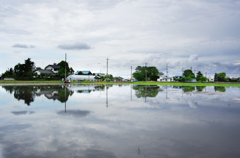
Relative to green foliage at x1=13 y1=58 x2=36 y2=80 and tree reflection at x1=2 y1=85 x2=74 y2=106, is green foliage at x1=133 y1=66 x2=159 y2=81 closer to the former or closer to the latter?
green foliage at x1=13 y1=58 x2=36 y2=80

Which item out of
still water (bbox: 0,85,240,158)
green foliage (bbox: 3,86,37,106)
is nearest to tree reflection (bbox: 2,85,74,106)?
green foliage (bbox: 3,86,37,106)

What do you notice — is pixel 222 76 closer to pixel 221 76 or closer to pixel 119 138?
pixel 221 76

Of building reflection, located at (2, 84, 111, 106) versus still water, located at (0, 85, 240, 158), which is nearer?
still water, located at (0, 85, 240, 158)

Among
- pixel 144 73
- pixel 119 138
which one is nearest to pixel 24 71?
pixel 144 73

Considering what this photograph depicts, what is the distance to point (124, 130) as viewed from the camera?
270 inches

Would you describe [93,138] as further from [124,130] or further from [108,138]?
[124,130]

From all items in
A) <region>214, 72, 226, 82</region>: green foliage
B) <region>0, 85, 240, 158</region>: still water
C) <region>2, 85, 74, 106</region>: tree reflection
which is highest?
<region>214, 72, 226, 82</region>: green foliage

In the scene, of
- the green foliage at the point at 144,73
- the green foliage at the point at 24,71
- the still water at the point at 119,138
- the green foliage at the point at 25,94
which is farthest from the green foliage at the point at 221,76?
the still water at the point at 119,138

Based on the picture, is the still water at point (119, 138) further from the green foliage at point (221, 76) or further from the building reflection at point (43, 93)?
the green foliage at point (221, 76)

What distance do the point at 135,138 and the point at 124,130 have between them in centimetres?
95

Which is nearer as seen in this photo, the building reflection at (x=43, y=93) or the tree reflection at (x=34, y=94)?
the tree reflection at (x=34, y=94)

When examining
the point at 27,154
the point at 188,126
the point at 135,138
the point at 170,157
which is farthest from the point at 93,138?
the point at 188,126

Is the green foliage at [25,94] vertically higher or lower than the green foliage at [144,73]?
lower

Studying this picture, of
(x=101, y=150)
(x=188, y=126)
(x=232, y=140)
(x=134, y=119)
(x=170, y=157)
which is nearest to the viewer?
(x=170, y=157)
